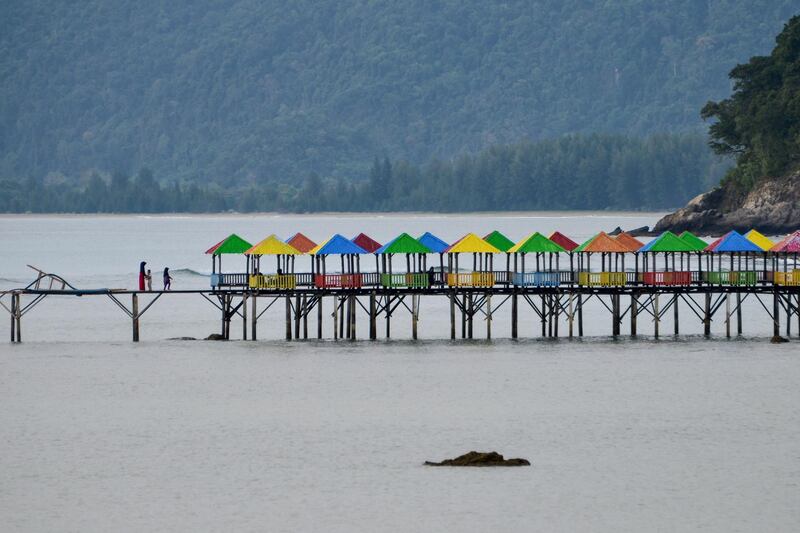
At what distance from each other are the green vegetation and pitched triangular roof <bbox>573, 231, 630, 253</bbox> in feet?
266

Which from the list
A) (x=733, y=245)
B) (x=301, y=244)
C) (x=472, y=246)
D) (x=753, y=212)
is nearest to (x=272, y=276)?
(x=301, y=244)

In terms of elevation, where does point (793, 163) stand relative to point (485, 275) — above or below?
above

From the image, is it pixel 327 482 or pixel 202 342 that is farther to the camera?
pixel 202 342

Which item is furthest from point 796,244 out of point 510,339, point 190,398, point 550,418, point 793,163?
point 793,163

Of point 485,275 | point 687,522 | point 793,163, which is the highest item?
point 793,163

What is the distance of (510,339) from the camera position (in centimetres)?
7269

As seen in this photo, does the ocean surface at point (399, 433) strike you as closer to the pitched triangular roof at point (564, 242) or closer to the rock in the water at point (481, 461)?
the rock in the water at point (481, 461)

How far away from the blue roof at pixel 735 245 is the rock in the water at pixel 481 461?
2994 cm

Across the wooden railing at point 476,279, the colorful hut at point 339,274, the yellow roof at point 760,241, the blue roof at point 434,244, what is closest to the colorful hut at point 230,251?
A: the colorful hut at point 339,274

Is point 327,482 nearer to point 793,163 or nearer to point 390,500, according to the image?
point 390,500

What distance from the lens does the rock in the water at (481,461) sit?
4290cm

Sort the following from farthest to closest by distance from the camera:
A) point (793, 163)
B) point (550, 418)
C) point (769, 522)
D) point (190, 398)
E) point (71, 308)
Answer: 1. point (793, 163)
2. point (71, 308)
3. point (190, 398)
4. point (550, 418)
5. point (769, 522)

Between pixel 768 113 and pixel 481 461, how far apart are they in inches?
4452

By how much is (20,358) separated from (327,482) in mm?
28844
